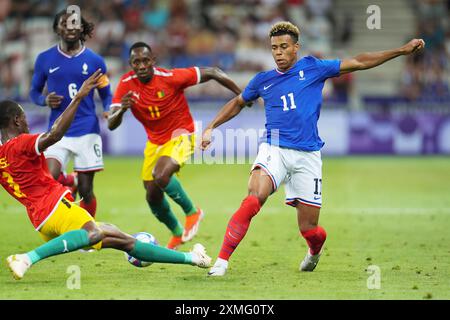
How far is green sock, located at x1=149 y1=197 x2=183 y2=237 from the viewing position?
10.8 metres

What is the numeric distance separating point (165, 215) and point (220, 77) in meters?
1.86

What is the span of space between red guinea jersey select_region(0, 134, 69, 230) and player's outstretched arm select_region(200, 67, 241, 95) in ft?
9.94

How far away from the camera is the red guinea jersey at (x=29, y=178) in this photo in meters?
7.97

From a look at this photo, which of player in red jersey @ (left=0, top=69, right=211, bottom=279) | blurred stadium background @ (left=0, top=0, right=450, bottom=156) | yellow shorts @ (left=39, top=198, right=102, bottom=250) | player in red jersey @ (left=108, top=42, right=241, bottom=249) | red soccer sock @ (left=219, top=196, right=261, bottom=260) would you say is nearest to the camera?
player in red jersey @ (left=0, top=69, right=211, bottom=279)

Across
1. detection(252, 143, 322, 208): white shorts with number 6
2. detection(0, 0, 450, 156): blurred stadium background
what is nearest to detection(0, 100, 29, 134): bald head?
detection(252, 143, 322, 208): white shorts with number 6

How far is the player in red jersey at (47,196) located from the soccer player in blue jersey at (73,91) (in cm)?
239

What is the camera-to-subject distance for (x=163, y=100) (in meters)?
10.8

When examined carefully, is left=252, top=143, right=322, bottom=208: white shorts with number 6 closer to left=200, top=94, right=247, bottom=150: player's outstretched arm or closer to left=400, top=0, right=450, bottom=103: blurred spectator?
left=200, top=94, right=247, bottom=150: player's outstretched arm

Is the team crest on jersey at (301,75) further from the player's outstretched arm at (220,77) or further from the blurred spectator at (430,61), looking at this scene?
the blurred spectator at (430,61)

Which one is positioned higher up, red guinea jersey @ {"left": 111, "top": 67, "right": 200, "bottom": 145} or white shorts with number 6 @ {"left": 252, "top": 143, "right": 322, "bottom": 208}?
red guinea jersey @ {"left": 111, "top": 67, "right": 200, "bottom": 145}

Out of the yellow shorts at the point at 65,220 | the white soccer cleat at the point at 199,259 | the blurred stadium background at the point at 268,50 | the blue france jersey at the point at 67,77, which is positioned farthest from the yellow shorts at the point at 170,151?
the blurred stadium background at the point at 268,50

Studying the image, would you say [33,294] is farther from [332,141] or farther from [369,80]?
[369,80]

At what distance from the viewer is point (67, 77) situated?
419 inches

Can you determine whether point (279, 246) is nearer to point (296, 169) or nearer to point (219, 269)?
point (296, 169)
